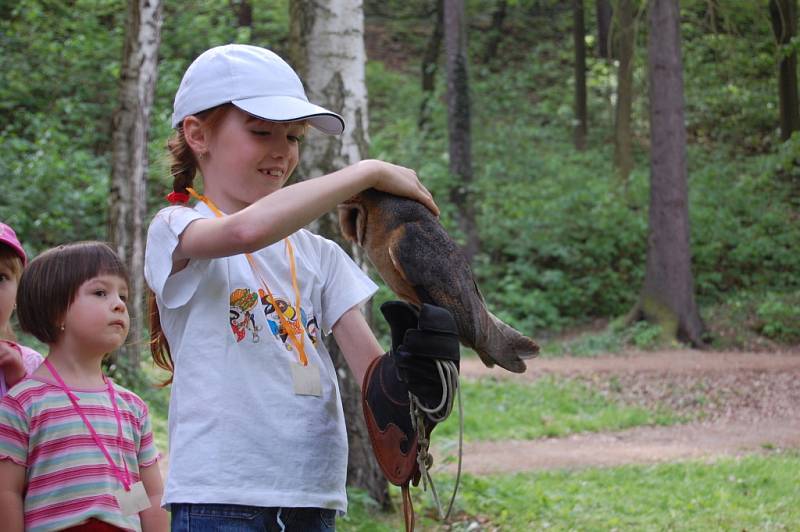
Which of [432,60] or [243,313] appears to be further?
[432,60]

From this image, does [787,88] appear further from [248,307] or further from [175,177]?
[248,307]

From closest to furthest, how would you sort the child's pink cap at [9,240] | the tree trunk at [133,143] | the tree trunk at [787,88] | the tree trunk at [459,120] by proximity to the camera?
the child's pink cap at [9,240]
the tree trunk at [133,143]
the tree trunk at [787,88]
the tree trunk at [459,120]

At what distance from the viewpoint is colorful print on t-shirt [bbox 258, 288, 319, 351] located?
2.24 meters

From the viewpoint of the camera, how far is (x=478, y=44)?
107 ft

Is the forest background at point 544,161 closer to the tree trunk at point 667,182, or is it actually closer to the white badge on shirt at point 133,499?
the tree trunk at point 667,182

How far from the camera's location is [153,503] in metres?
2.73

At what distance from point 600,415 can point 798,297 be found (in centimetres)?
734

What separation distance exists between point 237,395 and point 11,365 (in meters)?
0.96

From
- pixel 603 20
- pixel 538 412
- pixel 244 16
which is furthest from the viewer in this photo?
pixel 603 20

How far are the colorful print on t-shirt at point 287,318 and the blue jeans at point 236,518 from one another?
1.24 ft

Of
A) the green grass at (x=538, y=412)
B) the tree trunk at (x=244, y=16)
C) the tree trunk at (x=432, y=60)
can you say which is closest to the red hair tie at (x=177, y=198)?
the green grass at (x=538, y=412)

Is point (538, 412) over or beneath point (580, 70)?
beneath

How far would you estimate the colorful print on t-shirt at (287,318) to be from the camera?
2238mm

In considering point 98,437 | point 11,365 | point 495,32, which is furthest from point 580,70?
point 98,437
